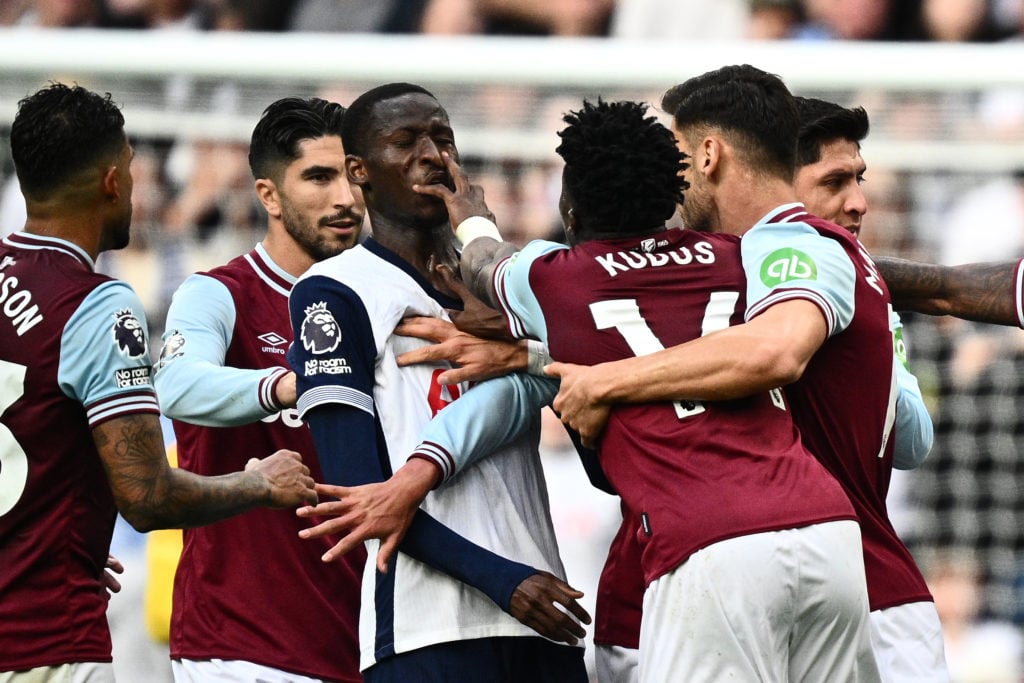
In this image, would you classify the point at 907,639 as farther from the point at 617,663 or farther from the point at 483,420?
the point at 483,420

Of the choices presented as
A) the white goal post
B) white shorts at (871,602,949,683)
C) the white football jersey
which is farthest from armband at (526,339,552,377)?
the white goal post

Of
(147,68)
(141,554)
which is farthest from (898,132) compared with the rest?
(141,554)

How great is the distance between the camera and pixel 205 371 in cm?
510

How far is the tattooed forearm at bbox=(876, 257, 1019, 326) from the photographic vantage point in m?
5.16

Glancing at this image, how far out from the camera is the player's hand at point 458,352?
4.47 metres

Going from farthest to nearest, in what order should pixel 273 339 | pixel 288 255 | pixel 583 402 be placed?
pixel 288 255, pixel 273 339, pixel 583 402

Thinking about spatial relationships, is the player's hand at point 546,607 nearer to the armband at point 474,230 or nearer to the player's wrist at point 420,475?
the player's wrist at point 420,475

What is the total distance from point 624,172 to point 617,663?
1.41 meters

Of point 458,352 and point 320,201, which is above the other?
point 320,201

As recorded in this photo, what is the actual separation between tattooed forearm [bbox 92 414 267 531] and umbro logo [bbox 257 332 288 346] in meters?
0.94

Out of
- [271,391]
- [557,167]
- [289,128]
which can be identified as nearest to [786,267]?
[271,391]

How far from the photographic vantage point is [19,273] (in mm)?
4438

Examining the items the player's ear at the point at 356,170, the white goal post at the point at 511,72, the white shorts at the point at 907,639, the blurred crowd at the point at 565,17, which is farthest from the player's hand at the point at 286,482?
the blurred crowd at the point at 565,17

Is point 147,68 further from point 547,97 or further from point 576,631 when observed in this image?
point 576,631
